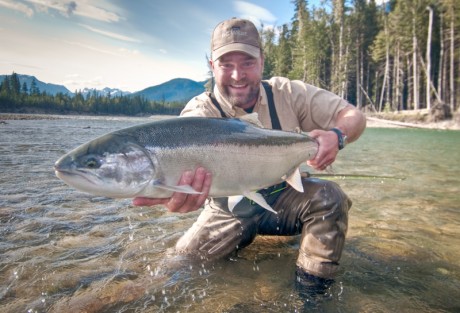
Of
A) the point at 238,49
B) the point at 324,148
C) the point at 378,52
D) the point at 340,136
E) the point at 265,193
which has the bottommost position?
the point at 265,193

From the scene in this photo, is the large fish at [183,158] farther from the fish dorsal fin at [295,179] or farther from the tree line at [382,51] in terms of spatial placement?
the tree line at [382,51]

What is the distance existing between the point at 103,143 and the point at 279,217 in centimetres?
218

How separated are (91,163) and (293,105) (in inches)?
105

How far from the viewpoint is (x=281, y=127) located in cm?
421

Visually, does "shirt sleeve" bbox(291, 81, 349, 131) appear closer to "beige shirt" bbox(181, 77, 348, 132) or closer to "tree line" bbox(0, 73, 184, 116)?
"beige shirt" bbox(181, 77, 348, 132)

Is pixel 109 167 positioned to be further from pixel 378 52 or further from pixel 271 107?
pixel 378 52

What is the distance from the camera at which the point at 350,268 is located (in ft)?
12.3

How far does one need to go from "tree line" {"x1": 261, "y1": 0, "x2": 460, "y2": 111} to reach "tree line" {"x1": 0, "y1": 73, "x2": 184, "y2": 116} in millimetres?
56793

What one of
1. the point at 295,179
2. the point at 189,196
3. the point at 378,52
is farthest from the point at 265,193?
the point at 378,52

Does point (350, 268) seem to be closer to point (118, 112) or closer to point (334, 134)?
point (334, 134)

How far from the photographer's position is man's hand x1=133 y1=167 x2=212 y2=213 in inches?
115

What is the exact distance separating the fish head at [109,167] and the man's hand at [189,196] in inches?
11.8

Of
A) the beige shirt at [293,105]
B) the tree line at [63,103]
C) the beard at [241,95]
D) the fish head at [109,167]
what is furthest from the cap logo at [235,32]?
the tree line at [63,103]

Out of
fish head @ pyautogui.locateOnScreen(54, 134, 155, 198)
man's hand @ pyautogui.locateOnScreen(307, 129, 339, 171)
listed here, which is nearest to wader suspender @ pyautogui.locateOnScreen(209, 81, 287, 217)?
man's hand @ pyautogui.locateOnScreen(307, 129, 339, 171)
